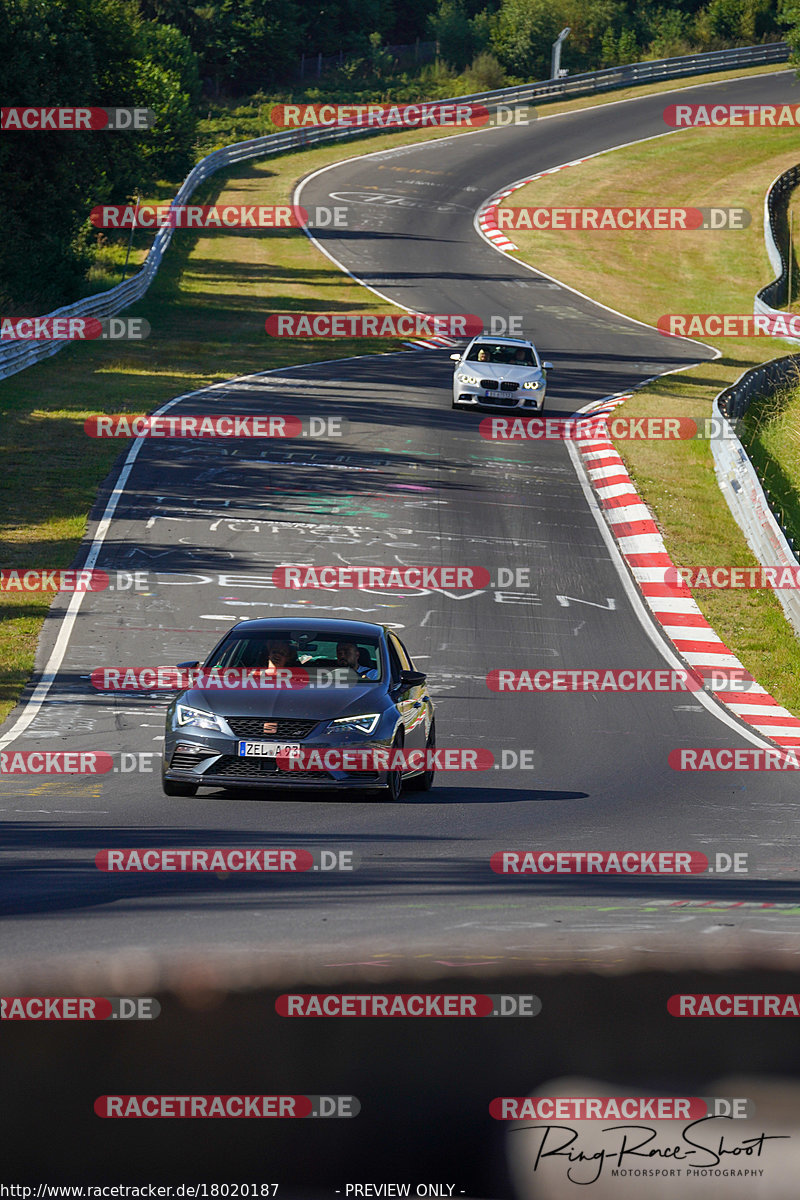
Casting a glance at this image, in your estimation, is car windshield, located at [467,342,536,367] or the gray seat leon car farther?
car windshield, located at [467,342,536,367]

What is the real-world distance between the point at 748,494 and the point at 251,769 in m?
16.7

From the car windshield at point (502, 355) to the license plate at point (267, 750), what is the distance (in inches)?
930

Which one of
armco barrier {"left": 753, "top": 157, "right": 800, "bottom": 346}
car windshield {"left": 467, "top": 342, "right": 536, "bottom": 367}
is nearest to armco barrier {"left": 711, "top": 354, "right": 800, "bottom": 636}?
car windshield {"left": 467, "top": 342, "right": 536, "bottom": 367}

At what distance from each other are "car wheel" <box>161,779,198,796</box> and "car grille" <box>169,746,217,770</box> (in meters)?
0.18

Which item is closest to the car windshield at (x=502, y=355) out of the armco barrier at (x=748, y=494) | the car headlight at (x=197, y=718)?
the armco barrier at (x=748, y=494)

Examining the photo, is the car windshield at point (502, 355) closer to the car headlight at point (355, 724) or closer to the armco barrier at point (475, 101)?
the armco barrier at point (475, 101)

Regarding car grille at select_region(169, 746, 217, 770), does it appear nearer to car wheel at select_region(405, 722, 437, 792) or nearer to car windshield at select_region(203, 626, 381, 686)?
car windshield at select_region(203, 626, 381, 686)

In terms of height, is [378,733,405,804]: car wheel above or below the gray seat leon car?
below

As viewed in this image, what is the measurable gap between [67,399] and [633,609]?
52.4 feet

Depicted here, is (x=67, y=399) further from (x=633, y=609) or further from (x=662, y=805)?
(x=662, y=805)

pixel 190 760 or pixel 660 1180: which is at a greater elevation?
pixel 660 1180

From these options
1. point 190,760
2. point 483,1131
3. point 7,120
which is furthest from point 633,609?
point 7,120

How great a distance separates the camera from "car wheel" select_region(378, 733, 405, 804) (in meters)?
11.6

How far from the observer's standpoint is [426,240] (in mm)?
58375
